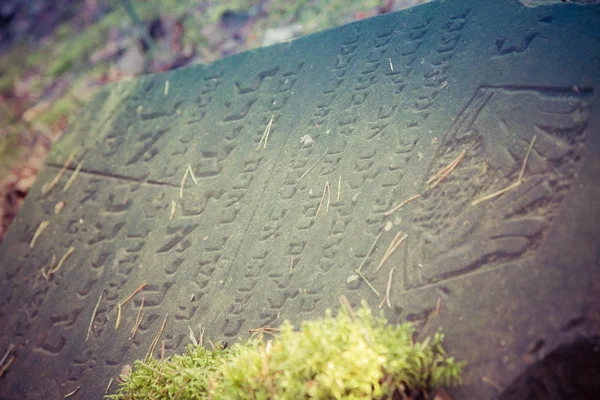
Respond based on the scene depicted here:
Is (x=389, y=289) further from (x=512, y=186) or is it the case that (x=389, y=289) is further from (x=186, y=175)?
(x=186, y=175)

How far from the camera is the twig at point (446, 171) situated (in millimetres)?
1689

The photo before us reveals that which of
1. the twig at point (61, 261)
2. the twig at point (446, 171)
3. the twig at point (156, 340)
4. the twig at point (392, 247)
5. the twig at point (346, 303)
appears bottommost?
the twig at point (156, 340)

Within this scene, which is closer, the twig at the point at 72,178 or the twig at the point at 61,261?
the twig at the point at 61,261

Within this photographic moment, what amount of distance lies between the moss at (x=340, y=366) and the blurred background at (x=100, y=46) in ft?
8.87

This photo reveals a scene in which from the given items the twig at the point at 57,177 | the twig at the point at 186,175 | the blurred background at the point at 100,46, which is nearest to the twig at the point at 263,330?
the twig at the point at 186,175

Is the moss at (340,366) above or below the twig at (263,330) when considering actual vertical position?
above

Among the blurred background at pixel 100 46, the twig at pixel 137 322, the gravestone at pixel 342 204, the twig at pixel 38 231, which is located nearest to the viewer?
the gravestone at pixel 342 204

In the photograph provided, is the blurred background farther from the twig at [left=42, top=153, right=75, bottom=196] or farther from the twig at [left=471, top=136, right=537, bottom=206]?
the twig at [left=471, top=136, right=537, bottom=206]

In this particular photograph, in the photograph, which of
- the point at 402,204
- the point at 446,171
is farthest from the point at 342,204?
the point at 446,171

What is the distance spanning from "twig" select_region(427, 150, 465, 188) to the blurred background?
→ 202 centimetres

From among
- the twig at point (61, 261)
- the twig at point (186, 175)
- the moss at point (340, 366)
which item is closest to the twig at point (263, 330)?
the moss at point (340, 366)

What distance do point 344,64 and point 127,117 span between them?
4.92ft

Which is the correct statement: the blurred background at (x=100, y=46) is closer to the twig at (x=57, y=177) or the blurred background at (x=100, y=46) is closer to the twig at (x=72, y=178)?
the twig at (x=57, y=177)

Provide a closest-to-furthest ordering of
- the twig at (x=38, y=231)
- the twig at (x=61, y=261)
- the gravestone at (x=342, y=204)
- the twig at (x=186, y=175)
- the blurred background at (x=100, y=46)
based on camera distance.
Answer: the gravestone at (x=342, y=204), the twig at (x=186, y=175), the twig at (x=61, y=261), the twig at (x=38, y=231), the blurred background at (x=100, y=46)
